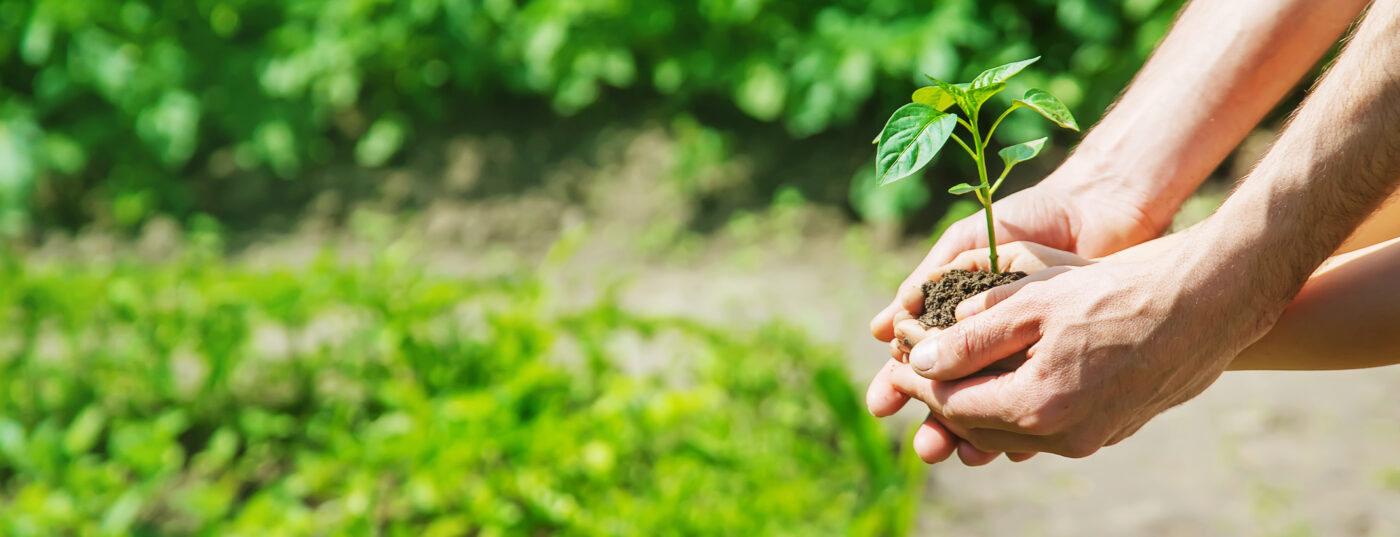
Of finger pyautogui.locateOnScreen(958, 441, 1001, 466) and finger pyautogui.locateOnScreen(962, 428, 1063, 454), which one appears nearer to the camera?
finger pyautogui.locateOnScreen(962, 428, 1063, 454)

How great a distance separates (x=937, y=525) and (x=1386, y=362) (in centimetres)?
114

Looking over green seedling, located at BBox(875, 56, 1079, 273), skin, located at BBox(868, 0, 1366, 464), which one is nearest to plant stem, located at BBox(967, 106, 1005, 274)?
green seedling, located at BBox(875, 56, 1079, 273)

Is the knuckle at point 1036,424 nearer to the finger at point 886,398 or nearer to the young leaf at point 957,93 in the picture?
the finger at point 886,398

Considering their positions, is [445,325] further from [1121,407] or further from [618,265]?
[1121,407]

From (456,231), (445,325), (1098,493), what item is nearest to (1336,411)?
(1098,493)

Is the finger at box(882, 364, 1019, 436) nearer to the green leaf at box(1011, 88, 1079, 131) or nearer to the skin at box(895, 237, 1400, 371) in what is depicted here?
the skin at box(895, 237, 1400, 371)

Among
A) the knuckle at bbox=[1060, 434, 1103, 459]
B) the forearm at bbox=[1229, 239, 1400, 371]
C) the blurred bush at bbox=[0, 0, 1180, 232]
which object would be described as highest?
the blurred bush at bbox=[0, 0, 1180, 232]

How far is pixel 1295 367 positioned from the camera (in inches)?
54.9

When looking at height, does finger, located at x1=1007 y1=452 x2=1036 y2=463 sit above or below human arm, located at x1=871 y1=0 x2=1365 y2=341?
below

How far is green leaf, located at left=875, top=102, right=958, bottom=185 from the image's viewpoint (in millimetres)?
1102

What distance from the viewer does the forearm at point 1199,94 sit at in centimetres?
141

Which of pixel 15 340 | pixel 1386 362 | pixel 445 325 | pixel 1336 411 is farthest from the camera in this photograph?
pixel 15 340

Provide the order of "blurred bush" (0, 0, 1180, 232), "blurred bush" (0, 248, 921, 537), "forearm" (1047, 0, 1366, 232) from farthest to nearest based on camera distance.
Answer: "blurred bush" (0, 0, 1180, 232)
"blurred bush" (0, 248, 921, 537)
"forearm" (1047, 0, 1366, 232)

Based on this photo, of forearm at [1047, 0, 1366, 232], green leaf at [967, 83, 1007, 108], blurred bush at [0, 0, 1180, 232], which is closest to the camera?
green leaf at [967, 83, 1007, 108]
